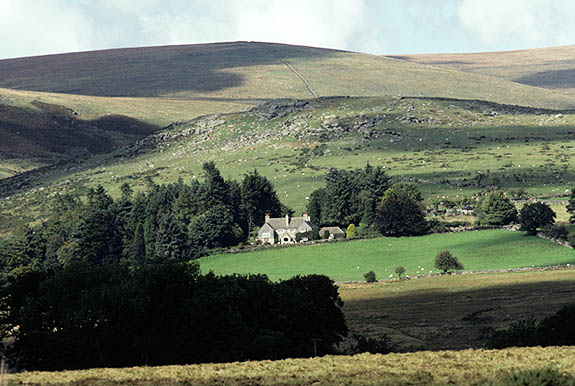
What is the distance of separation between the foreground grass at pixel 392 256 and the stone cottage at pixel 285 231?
49.3 feet

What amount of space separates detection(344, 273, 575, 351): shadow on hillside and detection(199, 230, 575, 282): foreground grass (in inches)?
825

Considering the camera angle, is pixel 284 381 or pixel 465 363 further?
pixel 465 363

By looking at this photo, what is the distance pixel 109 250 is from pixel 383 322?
97.8 meters

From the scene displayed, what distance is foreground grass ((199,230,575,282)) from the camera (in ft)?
413

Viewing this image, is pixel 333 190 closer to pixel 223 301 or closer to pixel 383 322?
pixel 383 322

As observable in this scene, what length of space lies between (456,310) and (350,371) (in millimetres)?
48108

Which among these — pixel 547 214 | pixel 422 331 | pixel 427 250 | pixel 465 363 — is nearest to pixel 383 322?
pixel 422 331

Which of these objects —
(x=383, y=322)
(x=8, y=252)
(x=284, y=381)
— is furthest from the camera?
(x=8, y=252)

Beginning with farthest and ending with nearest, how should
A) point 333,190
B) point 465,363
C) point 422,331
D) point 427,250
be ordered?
point 333,190 < point 427,250 < point 422,331 < point 465,363

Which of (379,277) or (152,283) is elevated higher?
(152,283)

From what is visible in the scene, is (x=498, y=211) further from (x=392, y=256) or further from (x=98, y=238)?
(x=98, y=238)

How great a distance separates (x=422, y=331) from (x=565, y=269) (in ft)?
153

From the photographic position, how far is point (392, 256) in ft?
458

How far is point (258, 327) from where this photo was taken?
185 ft
